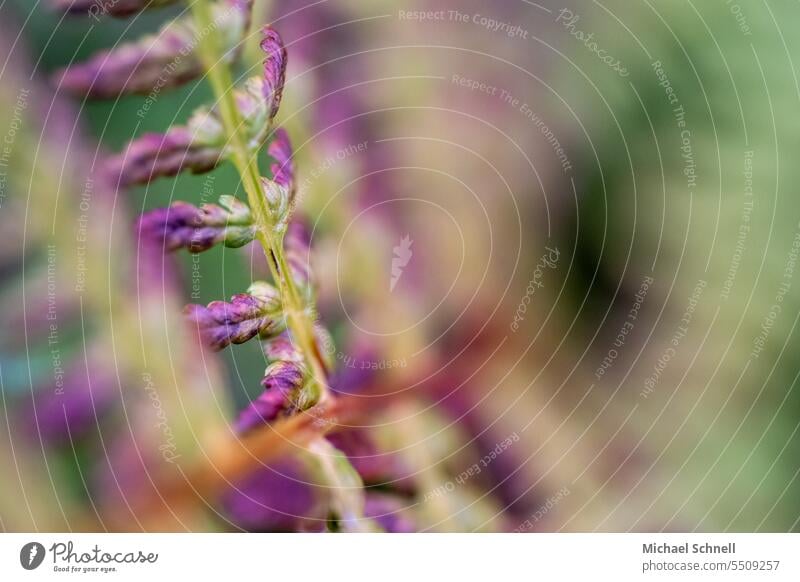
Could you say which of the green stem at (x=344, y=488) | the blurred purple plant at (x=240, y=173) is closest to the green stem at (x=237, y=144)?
the blurred purple plant at (x=240, y=173)

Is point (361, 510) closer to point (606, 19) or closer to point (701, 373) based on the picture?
point (701, 373)

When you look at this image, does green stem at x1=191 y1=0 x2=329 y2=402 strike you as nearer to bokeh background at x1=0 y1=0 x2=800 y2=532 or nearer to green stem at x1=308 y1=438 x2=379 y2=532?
bokeh background at x1=0 y1=0 x2=800 y2=532

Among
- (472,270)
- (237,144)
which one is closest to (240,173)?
(237,144)

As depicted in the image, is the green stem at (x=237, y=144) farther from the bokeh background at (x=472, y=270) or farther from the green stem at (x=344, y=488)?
the green stem at (x=344, y=488)

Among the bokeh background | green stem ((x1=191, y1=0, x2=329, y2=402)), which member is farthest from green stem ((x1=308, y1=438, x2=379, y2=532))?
green stem ((x1=191, y1=0, x2=329, y2=402))

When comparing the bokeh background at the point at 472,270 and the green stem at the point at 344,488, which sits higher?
the bokeh background at the point at 472,270

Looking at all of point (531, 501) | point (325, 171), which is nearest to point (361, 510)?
point (531, 501)

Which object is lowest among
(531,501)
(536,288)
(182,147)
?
(531,501)

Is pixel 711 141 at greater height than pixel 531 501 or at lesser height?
greater
